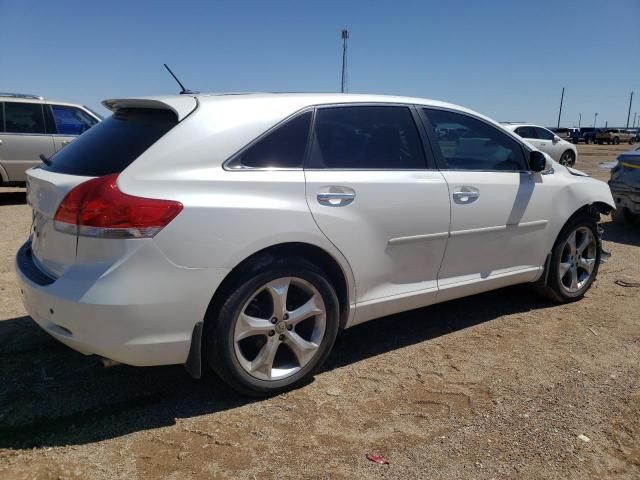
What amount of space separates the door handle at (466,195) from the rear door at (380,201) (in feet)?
0.33

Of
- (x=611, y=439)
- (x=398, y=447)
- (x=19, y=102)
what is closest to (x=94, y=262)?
(x=398, y=447)

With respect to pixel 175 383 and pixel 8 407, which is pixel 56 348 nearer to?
pixel 8 407

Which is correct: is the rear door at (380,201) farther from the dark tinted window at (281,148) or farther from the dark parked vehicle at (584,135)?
the dark parked vehicle at (584,135)

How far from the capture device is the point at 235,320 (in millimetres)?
2840

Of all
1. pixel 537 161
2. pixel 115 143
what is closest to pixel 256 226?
A: pixel 115 143

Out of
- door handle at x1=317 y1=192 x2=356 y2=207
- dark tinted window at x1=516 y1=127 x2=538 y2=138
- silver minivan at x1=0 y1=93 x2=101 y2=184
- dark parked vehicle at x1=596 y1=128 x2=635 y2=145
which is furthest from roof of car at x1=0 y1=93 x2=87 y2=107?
dark parked vehicle at x1=596 y1=128 x2=635 y2=145

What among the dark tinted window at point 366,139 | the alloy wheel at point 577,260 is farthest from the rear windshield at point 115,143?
the alloy wheel at point 577,260

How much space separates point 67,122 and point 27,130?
2.21 feet

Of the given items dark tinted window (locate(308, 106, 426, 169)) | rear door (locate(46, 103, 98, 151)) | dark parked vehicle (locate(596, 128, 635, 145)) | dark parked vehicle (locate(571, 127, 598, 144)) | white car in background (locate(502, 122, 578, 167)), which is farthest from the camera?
dark parked vehicle (locate(571, 127, 598, 144))

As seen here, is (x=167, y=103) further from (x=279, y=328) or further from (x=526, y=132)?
(x=526, y=132)

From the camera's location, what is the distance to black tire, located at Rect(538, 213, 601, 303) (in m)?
4.56

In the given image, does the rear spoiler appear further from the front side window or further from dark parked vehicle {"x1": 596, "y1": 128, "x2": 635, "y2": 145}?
dark parked vehicle {"x1": 596, "y1": 128, "x2": 635, "y2": 145}

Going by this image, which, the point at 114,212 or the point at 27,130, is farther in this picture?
the point at 27,130

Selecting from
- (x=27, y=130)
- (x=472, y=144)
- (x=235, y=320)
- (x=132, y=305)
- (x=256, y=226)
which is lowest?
(x=235, y=320)
